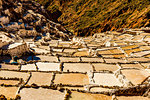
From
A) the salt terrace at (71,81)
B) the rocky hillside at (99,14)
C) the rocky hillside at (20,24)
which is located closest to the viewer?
the salt terrace at (71,81)

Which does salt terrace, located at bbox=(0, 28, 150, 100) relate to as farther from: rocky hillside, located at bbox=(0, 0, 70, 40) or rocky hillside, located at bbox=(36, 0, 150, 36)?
rocky hillside, located at bbox=(36, 0, 150, 36)

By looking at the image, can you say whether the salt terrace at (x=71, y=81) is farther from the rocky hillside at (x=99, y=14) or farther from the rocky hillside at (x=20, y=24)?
the rocky hillside at (x=99, y=14)

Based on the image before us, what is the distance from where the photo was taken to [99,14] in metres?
83.6

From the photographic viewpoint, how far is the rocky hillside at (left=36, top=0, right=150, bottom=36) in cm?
6197

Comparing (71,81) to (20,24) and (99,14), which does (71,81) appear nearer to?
(20,24)

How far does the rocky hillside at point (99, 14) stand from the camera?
6197cm

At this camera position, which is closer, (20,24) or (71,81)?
(71,81)

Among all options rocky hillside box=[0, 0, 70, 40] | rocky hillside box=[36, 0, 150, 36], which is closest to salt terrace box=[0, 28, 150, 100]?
rocky hillside box=[0, 0, 70, 40]

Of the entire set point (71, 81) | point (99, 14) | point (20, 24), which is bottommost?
point (71, 81)

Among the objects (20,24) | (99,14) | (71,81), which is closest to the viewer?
(71,81)

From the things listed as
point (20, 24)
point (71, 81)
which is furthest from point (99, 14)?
point (71, 81)

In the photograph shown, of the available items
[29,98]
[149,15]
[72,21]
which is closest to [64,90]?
[29,98]

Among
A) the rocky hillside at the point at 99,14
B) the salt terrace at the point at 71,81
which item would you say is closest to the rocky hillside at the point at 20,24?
the salt terrace at the point at 71,81

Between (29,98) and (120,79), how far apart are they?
26.8ft
